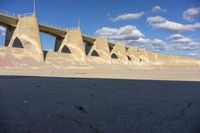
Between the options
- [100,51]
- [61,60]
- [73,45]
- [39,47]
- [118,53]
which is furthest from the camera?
[118,53]

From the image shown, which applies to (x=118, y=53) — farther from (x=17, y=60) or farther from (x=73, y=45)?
(x=17, y=60)

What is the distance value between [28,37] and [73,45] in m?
14.9

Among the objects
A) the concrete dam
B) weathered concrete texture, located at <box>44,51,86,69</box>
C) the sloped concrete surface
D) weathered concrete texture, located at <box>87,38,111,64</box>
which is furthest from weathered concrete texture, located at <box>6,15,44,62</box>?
the sloped concrete surface

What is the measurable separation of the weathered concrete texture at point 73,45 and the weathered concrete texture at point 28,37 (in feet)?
39.7

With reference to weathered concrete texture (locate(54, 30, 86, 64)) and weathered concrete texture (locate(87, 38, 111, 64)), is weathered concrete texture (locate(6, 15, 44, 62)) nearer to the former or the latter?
weathered concrete texture (locate(54, 30, 86, 64))

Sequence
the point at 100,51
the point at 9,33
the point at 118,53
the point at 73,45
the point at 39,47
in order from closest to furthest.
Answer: the point at 39,47
the point at 9,33
the point at 73,45
the point at 100,51
the point at 118,53

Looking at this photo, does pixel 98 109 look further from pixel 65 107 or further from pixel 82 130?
pixel 82 130

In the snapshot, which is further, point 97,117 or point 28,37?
point 28,37

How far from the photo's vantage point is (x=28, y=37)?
43156 millimetres

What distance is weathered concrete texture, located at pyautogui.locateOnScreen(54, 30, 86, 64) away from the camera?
55.3 meters

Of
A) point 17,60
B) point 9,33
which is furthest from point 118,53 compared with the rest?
point 17,60

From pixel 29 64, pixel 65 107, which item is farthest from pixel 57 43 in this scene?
pixel 65 107

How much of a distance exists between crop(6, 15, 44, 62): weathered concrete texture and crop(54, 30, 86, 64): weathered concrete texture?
39.7 feet

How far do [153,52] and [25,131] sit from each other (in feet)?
407
